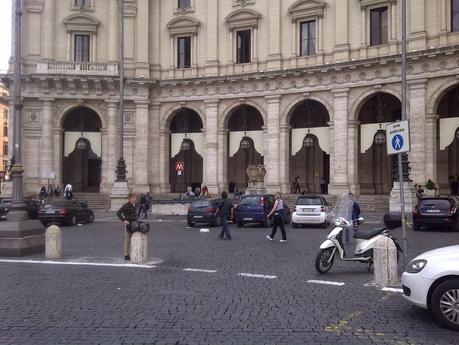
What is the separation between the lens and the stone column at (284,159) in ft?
127

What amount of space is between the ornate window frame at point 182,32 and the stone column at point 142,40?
1943 mm

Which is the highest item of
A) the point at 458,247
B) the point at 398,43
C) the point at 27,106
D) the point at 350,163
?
the point at 398,43

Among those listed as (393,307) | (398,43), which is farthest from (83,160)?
(393,307)

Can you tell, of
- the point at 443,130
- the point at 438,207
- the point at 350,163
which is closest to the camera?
the point at 438,207

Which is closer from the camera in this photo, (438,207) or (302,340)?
(302,340)

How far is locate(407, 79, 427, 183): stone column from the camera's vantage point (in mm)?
33156

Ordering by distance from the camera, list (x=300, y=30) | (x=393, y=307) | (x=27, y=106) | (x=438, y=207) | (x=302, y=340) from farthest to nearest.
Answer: (x=27, y=106)
(x=300, y=30)
(x=438, y=207)
(x=393, y=307)
(x=302, y=340)

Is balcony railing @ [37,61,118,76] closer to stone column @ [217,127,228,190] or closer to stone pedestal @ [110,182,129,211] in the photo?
stone column @ [217,127,228,190]

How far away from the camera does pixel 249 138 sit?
40.8 meters

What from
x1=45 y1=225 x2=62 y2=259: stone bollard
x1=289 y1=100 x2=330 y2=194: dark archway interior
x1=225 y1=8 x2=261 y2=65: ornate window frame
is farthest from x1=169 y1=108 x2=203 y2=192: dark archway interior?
x1=45 y1=225 x2=62 y2=259: stone bollard

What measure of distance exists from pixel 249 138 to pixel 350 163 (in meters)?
8.35

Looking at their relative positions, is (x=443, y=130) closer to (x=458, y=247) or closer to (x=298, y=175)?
(x=298, y=175)

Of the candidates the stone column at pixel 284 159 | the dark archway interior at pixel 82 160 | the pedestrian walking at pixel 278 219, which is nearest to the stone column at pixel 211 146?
the stone column at pixel 284 159

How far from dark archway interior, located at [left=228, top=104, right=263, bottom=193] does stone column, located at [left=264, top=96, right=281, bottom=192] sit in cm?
366
